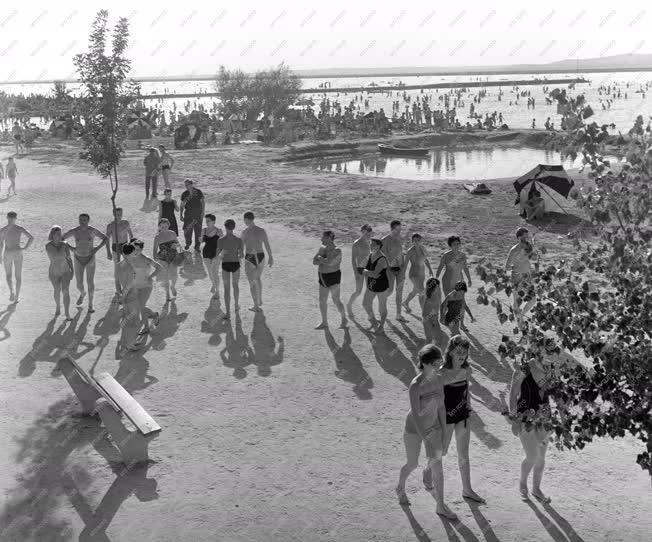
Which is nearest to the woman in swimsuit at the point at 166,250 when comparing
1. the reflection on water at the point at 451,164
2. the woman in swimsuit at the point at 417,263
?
the woman in swimsuit at the point at 417,263

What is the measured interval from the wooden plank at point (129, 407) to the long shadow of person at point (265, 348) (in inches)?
83.2

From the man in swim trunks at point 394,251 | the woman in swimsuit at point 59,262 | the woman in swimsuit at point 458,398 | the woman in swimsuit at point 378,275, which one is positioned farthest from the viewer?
the man in swim trunks at point 394,251

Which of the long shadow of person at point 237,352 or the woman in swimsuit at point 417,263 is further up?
the woman in swimsuit at point 417,263

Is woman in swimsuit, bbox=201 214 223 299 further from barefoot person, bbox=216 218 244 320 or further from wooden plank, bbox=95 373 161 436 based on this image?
wooden plank, bbox=95 373 161 436

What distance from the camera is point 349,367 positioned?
30.0ft

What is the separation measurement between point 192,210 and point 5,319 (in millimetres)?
4455

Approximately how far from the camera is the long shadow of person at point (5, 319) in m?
10.2

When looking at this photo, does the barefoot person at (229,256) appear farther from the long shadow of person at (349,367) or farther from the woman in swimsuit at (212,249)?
the long shadow of person at (349,367)

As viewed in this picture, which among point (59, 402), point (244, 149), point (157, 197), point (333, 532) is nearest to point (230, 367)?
point (59, 402)

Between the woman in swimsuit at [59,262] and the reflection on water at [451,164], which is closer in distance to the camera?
the woman in swimsuit at [59,262]

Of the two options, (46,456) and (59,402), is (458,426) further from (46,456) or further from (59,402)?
(59,402)

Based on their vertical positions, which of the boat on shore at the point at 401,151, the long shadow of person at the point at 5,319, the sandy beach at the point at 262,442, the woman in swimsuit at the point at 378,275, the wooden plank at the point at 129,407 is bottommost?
the sandy beach at the point at 262,442

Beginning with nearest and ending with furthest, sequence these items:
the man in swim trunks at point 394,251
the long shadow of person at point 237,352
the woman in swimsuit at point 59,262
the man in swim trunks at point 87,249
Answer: the long shadow of person at point 237,352, the woman in swimsuit at point 59,262, the man in swim trunks at point 394,251, the man in swim trunks at point 87,249

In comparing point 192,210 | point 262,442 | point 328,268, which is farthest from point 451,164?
point 262,442
